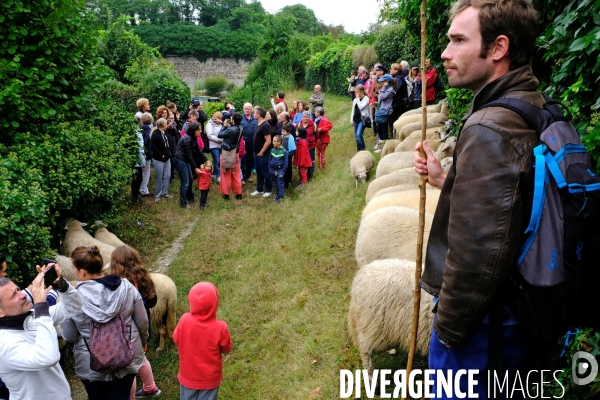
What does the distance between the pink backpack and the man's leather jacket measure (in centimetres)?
294

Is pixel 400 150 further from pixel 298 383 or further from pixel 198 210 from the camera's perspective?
pixel 298 383

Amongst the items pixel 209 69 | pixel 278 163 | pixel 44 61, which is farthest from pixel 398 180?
pixel 209 69

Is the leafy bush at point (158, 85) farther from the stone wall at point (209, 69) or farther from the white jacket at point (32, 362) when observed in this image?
the stone wall at point (209, 69)

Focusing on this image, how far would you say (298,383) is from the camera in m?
4.94

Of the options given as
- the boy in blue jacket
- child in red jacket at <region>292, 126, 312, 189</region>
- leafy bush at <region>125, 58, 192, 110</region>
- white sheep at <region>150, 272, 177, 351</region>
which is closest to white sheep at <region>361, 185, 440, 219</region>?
white sheep at <region>150, 272, 177, 351</region>

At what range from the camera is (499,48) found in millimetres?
1959

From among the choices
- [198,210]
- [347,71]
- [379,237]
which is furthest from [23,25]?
[347,71]

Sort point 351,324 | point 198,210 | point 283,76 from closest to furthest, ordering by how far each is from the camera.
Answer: point 351,324 → point 198,210 → point 283,76

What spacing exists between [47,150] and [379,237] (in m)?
5.38

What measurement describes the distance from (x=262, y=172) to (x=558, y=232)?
10388 mm

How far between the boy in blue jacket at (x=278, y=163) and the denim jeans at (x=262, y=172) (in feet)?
0.90

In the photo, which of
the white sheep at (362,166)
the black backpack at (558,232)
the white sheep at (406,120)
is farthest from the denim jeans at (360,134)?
the black backpack at (558,232)

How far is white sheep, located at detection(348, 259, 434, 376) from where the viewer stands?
4414 mm

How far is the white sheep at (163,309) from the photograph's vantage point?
6066 mm
